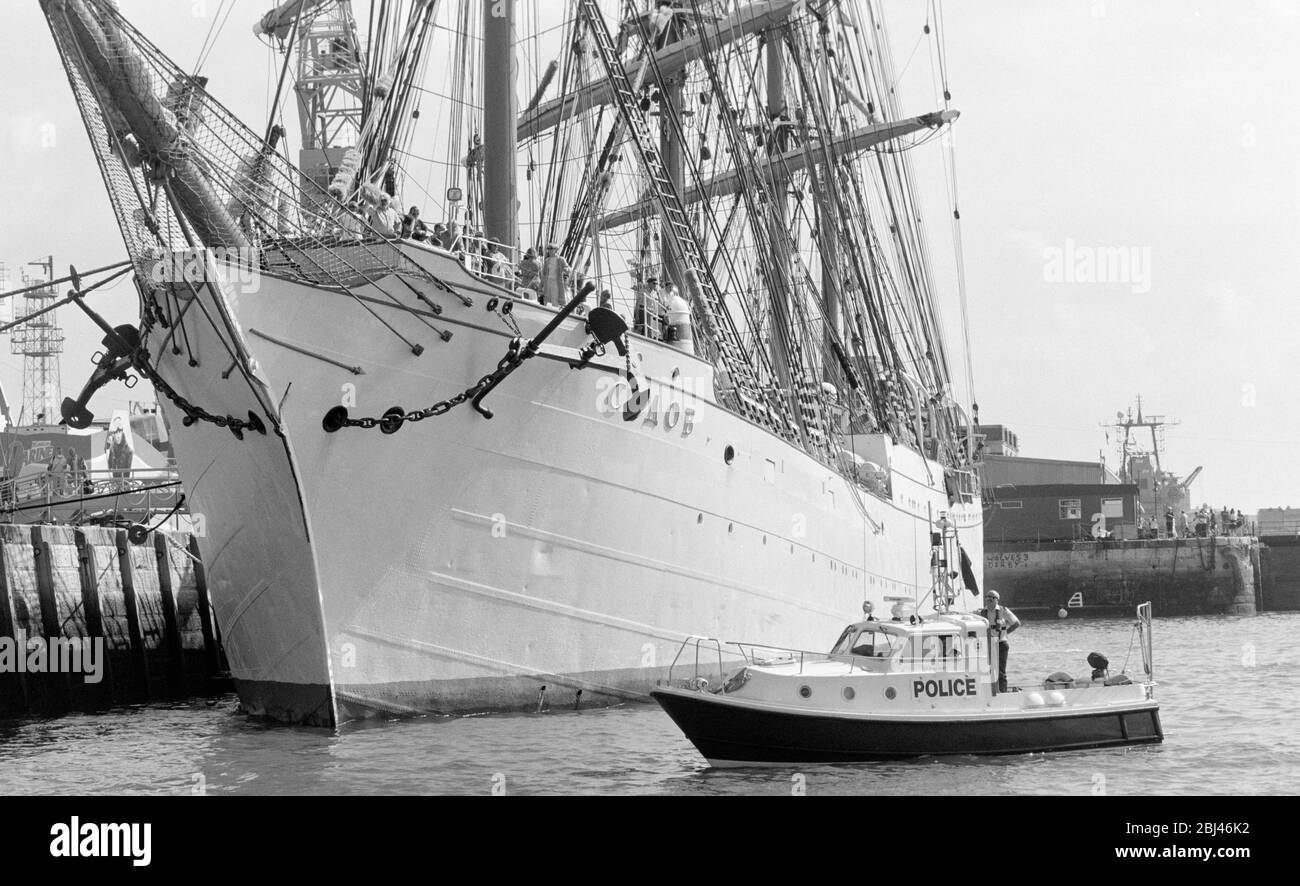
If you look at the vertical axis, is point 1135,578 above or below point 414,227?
below

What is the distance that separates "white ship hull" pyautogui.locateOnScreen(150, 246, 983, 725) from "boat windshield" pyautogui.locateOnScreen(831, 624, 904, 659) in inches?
26.5

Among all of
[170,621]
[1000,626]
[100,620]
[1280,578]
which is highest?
[100,620]

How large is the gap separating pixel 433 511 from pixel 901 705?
724cm

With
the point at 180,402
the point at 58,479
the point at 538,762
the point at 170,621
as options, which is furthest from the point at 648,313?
the point at 58,479

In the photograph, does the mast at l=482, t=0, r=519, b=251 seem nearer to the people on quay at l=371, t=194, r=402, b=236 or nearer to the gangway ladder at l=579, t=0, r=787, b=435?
the gangway ladder at l=579, t=0, r=787, b=435

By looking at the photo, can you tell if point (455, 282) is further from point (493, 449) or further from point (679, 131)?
point (679, 131)

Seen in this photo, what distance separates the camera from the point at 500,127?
25.2 meters

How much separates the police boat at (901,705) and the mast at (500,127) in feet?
29.9

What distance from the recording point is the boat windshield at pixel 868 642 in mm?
19844

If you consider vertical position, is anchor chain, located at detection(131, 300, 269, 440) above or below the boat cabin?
above

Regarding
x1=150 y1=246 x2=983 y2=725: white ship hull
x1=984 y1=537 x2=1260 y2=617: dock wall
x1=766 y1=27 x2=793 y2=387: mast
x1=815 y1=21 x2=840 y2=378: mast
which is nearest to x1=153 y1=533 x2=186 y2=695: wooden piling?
x1=150 y1=246 x2=983 y2=725: white ship hull

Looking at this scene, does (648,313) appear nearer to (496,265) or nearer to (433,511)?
(496,265)

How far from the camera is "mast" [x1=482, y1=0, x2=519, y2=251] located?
25.3m
